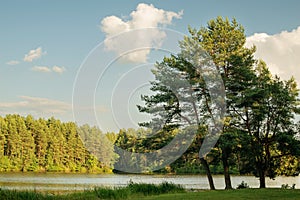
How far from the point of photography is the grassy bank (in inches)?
566

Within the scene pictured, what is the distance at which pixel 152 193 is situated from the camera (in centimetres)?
1792

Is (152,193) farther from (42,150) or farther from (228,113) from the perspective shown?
(42,150)

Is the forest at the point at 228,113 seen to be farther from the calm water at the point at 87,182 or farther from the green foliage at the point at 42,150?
the green foliage at the point at 42,150

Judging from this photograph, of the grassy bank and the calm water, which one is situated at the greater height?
the calm water

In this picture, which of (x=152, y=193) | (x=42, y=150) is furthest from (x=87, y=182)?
(x=42, y=150)

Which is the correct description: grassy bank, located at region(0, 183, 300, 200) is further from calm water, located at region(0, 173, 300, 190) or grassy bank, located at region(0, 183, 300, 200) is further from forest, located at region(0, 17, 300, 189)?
calm water, located at region(0, 173, 300, 190)

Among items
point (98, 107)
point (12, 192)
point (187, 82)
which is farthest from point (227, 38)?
point (12, 192)

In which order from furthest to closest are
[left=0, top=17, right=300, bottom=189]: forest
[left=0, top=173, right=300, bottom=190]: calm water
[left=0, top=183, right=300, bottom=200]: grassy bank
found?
[left=0, top=173, right=300, bottom=190]: calm water, [left=0, top=17, right=300, bottom=189]: forest, [left=0, top=183, right=300, bottom=200]: grassy bank

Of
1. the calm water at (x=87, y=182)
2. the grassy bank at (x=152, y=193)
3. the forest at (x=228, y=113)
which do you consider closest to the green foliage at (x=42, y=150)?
the calm water at (x=87, y=182)

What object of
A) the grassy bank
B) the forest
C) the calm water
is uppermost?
the forest

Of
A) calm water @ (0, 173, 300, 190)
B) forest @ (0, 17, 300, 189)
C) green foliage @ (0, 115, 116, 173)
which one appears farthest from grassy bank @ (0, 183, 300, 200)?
green foliage @ (0, 115, 116, 173)

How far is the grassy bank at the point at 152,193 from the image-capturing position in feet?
47.2

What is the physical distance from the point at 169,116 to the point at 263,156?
6.23m

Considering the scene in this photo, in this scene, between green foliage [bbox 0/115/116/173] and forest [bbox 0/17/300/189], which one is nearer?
forest [bbox 0/17/300/189]
